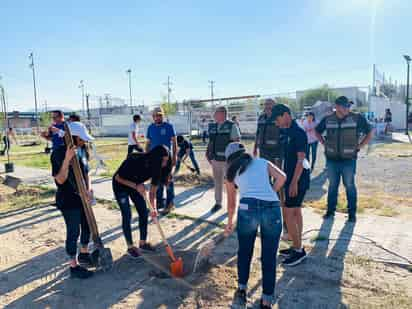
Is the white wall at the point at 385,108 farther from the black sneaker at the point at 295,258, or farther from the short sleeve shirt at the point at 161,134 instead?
the black sneaker at the point at 295,258

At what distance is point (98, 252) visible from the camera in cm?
388

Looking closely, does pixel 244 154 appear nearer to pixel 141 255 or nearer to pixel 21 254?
pixel 141 255

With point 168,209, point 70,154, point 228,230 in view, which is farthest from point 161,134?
point 70,154

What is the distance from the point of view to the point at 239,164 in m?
2.65

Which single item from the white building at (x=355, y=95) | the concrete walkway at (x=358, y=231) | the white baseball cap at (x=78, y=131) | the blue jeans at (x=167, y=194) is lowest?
the concrete walkway at (x=358, y=231)

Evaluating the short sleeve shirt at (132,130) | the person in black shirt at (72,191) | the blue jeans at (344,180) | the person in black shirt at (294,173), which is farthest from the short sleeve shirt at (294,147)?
the short sleeve shirt at (132,130)

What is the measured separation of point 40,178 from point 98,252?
6.99 meters

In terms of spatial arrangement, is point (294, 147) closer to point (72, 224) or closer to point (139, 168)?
point (139, 168)

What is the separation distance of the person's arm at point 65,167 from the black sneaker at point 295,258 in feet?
8.18

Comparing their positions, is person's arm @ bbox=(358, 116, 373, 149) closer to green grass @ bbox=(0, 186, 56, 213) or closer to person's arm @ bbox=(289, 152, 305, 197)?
person's arm @ bbox=(289, 152, 305, 197)

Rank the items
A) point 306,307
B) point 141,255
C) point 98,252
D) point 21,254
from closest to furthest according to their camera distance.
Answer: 1. point 306,307
2. point 98,252
3. point 141,255
4. point 21,254

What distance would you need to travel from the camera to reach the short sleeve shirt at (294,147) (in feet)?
11.8

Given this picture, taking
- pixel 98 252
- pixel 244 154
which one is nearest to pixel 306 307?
pixel 244 154

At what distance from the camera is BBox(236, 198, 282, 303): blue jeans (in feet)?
8.68
